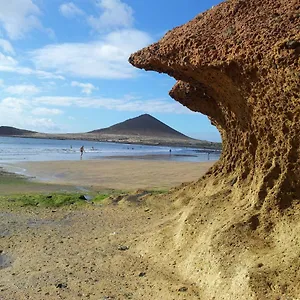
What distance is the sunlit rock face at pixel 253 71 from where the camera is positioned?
5988mm

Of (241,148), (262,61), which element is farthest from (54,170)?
(262,61)

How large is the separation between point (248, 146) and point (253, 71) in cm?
184

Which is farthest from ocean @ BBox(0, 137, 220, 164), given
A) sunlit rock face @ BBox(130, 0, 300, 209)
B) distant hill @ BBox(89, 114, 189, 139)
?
distant hill @ BBox(89, 114, 189, 139)

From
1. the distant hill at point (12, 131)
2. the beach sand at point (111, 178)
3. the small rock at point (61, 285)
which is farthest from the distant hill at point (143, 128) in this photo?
the small rock at point (61, 285)

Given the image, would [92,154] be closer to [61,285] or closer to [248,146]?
[248,146]

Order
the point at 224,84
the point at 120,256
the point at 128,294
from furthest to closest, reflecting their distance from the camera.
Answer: the point at 120,256, the point at 224,84, the point at 128,294

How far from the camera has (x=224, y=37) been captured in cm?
690

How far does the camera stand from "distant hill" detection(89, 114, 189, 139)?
146788 millimetres

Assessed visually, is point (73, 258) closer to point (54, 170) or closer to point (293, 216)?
point (293, 216)

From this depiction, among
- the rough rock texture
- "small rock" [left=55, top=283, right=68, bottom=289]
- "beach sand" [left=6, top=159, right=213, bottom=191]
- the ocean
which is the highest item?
the rough rock texture

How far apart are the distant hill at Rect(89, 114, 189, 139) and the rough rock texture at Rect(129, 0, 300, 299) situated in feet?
442

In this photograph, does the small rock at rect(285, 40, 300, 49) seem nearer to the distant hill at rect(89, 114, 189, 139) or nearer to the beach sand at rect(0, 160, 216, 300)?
the beach sand at rect(0, 160, 216, 300)

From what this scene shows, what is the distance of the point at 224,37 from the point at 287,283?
13.0ft

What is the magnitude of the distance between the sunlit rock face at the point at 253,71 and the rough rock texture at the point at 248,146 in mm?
16
